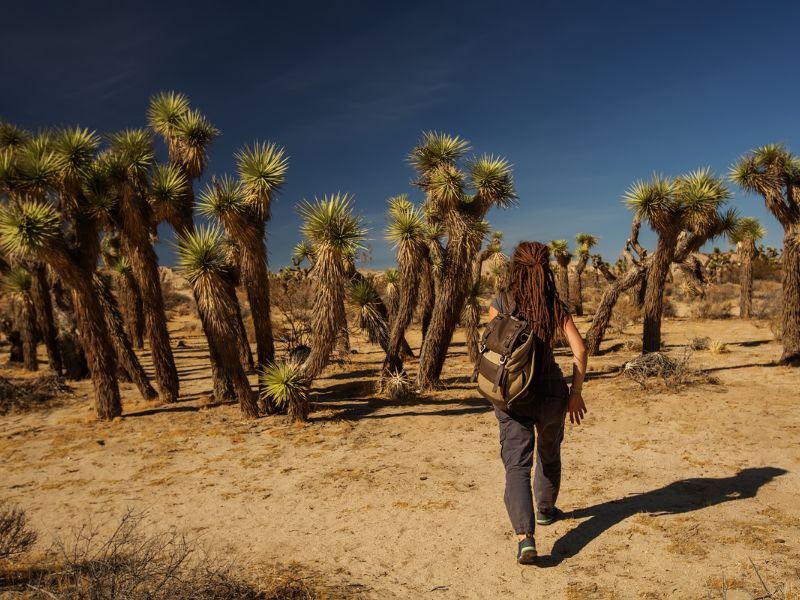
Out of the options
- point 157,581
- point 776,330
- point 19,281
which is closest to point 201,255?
point 157,581

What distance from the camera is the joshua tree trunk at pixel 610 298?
1442cm

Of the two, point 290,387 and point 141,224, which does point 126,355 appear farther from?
point 290,387

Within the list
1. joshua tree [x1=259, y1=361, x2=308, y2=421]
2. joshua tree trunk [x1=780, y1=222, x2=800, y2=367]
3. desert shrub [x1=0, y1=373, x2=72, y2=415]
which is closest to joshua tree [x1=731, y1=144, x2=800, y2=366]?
joshua tree trunk [x1=780, y1=222, x2=800, y2=367]

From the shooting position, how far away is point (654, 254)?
1361 centimetres

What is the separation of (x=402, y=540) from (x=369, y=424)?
4495 millimetres

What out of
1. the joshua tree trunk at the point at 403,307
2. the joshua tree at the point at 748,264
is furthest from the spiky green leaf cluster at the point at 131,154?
the joshua tree at the point at 748,264

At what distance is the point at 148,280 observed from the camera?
444 inches

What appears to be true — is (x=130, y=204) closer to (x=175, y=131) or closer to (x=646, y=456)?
(x=175, y=131)

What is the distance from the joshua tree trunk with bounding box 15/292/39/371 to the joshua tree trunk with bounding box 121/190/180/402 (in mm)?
7206

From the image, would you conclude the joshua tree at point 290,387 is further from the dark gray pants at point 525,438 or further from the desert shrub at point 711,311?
the desert shrub at point 711,311

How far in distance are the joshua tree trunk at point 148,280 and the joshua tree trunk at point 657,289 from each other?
10855 millimetres

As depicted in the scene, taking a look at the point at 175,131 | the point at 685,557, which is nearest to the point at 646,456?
the point at 685,557

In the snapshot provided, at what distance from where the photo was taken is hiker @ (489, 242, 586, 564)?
4.02m

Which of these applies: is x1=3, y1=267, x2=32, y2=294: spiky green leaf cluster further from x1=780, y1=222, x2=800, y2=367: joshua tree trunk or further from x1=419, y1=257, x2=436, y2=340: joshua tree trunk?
x1=780, y1=222, x2=800, y2=367: joshua tree trunk
